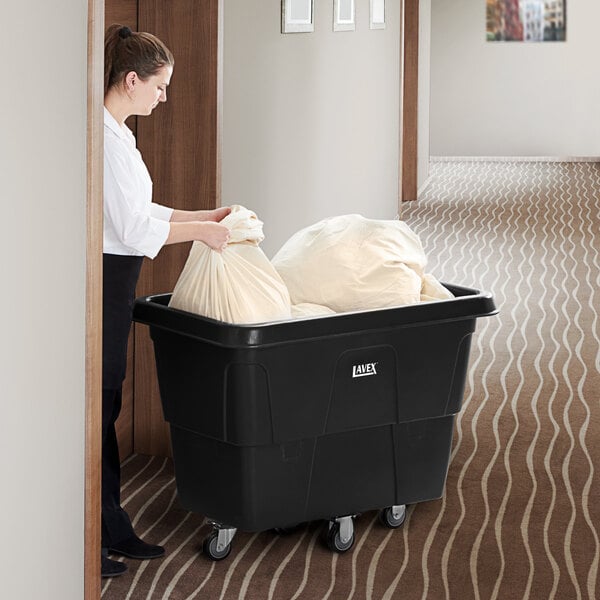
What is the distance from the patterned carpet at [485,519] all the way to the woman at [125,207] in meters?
0.33

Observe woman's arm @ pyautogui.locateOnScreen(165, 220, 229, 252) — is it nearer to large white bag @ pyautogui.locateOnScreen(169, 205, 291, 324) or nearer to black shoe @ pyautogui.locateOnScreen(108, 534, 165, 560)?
large white bag @ pyautogui.locateOnScreen(169, 205, 291, 324)

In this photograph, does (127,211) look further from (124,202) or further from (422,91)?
(422,91)

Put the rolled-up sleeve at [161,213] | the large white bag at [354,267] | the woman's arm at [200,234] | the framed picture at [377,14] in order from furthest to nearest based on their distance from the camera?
the framed picture at [377,14] < the rolled-up sleeve at [161,213] < the large white bag at [354,267] < the woman's arm at [200,234]

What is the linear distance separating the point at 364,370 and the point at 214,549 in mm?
709

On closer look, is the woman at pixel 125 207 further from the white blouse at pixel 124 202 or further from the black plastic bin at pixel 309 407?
the black plastic bin at pixel 309 407

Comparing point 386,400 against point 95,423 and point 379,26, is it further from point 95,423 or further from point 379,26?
point 379,26

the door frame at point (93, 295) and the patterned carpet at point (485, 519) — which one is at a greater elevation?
the door frame at point (93, 295)

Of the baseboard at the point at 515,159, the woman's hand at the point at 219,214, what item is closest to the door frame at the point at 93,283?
the woman's hand at the point at 219,214

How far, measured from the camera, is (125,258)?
9.62 feet

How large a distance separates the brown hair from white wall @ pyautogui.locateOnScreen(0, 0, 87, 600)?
0.75m

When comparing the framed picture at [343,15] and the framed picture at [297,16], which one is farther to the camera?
the framed picture at [343,15]

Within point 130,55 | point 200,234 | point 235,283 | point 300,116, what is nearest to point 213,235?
point 200,234

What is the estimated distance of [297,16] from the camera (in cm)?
459

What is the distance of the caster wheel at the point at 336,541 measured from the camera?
10.4 feet
